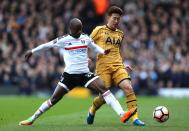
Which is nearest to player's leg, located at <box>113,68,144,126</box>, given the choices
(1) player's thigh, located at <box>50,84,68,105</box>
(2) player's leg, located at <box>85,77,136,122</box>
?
(2) player's leg, located at <box>85,77,136,122</box>

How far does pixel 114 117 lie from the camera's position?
59.8 ft

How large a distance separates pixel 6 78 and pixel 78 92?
3.56 metres

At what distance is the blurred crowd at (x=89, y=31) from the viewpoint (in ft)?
109

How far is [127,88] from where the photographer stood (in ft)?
49.3

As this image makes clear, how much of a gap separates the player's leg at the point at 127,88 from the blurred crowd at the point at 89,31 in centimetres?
1753

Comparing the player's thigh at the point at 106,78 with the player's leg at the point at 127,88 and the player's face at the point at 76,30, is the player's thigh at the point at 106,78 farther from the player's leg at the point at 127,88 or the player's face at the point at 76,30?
the player's face at the point at 76,30

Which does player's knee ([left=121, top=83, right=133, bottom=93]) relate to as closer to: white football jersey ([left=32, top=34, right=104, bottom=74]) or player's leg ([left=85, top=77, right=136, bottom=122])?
player's leg ([left=85, top=77, right=136, bottom=122])

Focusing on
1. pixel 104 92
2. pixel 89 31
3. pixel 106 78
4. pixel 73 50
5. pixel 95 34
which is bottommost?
pixel 89 31

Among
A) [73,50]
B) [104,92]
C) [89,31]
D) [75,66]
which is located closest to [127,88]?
[104,92]

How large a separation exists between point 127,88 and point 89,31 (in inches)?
822

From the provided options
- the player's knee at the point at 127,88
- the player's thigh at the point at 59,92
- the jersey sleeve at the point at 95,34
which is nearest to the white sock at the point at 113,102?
the player's knee at the point at 127,88

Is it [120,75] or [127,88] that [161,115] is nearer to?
[127,88]

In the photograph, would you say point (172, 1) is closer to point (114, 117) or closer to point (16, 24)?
point (16, 24)

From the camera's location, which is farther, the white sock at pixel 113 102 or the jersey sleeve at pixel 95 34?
the jersey sleeve at pixel 95 34
